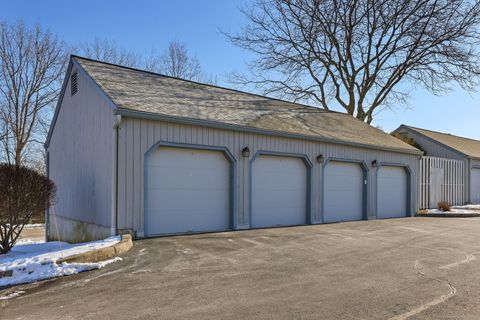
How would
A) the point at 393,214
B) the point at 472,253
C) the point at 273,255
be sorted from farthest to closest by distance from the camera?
1. the point at 393,214
2. the point at 472,253
3. the point at 273,255

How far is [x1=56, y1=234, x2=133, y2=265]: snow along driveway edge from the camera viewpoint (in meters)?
6.02

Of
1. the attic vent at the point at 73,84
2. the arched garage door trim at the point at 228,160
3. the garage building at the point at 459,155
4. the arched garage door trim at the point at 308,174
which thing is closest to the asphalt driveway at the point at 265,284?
the arched garage door trim at the point at 228,160

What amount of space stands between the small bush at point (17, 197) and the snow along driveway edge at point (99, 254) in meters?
1.97

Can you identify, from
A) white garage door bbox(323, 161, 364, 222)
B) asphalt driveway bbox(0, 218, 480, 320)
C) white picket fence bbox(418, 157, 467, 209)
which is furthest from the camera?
white picket fence bbox(418, 157, 467, 209)

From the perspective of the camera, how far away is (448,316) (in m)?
4.05

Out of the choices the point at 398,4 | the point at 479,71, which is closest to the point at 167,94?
the point at 398,4

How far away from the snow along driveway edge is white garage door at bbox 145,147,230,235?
1.81m

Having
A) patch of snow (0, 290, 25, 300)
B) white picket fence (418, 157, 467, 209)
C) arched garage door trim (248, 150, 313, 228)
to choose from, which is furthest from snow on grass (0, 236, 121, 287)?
white picket fence (418, 157, 467, 209)

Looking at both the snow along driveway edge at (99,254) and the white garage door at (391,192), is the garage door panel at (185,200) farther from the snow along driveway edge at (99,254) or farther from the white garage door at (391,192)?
the white garage door at (391,192)

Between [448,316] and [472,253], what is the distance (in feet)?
14.8

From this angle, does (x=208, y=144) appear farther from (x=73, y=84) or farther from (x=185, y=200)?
(x=73, y=84)

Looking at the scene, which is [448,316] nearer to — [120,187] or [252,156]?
[120,187]

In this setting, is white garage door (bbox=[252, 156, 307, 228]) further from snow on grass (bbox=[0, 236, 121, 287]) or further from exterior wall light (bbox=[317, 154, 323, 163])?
snow on grass (bbox=[0, 236, 121, 287])

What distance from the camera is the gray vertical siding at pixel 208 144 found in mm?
8617
